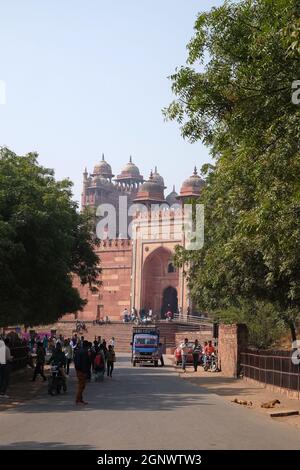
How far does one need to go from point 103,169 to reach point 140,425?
100886mm

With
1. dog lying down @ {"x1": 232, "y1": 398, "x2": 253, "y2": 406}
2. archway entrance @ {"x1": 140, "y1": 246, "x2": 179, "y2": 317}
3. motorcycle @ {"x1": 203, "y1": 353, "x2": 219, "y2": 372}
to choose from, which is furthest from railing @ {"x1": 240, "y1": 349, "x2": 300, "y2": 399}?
archway entrance @ {"x1": 140, "y1": 246, "x2": 179, "y2": 317}

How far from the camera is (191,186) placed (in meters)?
74.1

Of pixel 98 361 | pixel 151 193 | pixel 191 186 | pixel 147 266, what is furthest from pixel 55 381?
pixel 151 193

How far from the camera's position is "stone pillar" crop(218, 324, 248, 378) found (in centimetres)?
2941

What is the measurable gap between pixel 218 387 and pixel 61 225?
7.58 metres

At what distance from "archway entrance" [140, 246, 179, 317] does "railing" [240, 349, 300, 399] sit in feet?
139

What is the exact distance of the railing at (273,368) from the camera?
19516mm

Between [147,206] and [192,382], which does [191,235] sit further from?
[147,206]

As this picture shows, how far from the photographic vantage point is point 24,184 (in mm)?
20812

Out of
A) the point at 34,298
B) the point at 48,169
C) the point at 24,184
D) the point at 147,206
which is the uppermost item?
the point at 147,206

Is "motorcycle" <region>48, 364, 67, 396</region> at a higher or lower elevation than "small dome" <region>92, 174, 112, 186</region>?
lower

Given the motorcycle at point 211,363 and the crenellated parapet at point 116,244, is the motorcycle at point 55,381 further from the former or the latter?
the crenellated parapet at point 116,244

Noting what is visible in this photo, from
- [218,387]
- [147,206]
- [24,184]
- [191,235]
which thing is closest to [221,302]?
[191,235]

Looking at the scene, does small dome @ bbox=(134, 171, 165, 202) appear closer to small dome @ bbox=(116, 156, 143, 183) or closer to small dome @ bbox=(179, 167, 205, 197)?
small dome @ bbox=(179, 167, 205, 197)
